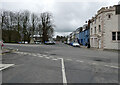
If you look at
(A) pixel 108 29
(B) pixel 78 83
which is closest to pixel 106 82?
(B) pixel 78 83

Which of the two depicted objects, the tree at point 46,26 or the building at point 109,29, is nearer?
the building at point 109,29

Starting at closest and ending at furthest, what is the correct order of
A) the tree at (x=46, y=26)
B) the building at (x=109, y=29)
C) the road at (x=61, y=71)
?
the road at (x=61, y=71)
the building at (x=109, y=29)
the tree at (x=46, y=26)

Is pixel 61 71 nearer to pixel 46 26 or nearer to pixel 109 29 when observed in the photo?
pixel 109 29

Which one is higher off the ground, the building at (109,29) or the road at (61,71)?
the building at (109,29)

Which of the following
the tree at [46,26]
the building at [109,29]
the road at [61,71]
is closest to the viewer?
the road at [61,71]

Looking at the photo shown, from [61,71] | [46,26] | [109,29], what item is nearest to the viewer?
[61,71]

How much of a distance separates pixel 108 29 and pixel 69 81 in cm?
2072

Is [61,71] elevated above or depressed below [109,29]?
below

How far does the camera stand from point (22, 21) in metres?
44.7

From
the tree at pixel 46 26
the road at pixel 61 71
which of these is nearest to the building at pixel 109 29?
the road at pixel 61 71

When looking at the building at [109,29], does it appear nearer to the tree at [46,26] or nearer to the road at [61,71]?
the road at [61,71]

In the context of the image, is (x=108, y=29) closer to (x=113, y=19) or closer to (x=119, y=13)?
(x=113, y=19)

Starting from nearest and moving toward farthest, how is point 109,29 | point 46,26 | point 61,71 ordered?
point 61,71
point 109,29
point 46,26

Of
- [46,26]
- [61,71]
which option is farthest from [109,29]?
[46,26]
